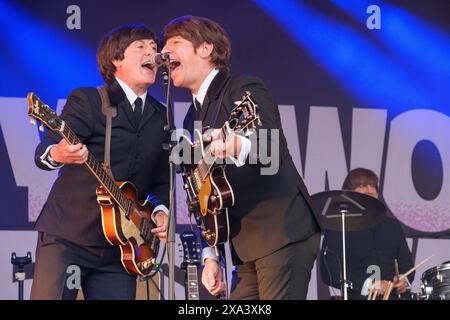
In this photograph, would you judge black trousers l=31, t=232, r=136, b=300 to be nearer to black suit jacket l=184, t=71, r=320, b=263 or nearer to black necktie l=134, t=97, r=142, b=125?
black necktie l=134, t=97, r=142, b=125

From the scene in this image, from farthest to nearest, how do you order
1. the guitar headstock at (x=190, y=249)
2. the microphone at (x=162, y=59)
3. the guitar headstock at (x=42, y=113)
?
the guitar headstock at (x=190, y=249)
the guitar headstock at (x=42, y=113)
the microphone at (x=162, y=59)

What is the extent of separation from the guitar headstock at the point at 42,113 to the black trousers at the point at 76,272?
2.06 feet

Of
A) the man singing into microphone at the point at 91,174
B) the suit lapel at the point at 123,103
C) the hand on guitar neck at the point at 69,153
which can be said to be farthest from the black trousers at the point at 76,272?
the suit lapel at the point at 123,103

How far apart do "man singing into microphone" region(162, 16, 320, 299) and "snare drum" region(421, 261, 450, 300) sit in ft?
9.63

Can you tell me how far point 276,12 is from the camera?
8.12m

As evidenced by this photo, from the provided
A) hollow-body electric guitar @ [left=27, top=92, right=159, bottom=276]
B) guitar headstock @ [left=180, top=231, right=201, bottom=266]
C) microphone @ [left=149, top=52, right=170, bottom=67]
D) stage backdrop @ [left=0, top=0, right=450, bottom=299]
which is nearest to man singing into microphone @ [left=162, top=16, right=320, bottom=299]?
microphone @ [left=149, top=52, right=170, bottom=67]

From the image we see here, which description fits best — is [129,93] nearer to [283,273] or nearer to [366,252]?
[283,273]

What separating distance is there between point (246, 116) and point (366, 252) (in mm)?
4290

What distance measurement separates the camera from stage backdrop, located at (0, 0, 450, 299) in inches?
317

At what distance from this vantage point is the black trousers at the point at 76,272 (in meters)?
4.86

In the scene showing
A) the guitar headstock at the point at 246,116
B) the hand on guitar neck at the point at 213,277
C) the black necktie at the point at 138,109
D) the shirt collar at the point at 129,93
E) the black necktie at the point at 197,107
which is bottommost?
the hand on guitar neck at the point at 213,277

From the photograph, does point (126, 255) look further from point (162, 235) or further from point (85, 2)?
point (85, 2)

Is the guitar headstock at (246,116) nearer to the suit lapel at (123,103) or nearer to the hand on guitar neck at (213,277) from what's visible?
the hand on guitar neck at (213,277)

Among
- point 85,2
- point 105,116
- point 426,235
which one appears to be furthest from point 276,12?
point 105,116
